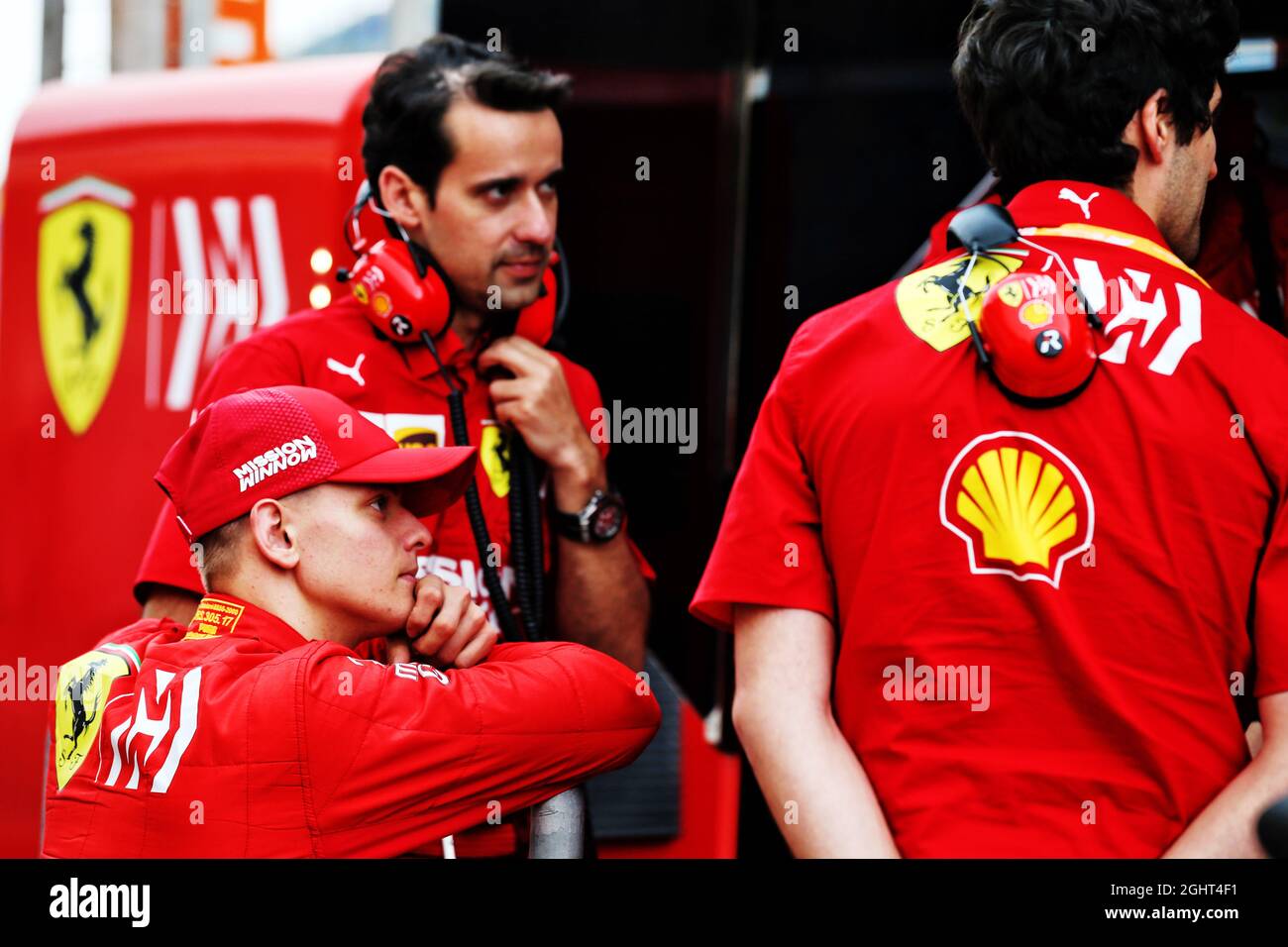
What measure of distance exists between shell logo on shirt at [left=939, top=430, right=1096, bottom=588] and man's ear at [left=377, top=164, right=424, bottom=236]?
54.6 inches

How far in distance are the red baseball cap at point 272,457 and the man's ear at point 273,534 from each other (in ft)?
0.05

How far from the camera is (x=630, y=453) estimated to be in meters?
3.92

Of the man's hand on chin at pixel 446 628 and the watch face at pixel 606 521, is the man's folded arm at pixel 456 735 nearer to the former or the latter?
the man's hand on chin at pixel 446 628

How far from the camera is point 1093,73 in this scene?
185cm

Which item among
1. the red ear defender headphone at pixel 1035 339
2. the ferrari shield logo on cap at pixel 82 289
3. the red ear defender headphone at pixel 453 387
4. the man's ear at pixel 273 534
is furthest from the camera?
the ferrari shield logo on cap at pixel 82 289

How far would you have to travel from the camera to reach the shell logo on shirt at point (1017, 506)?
171cm

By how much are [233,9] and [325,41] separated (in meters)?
0.55

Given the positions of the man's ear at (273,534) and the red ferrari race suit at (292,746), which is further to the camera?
the man's ear at (273,534)

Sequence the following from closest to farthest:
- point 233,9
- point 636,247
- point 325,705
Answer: point 325,705
point 636,247
point 233,9

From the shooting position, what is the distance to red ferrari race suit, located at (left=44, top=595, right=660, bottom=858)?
182 cm

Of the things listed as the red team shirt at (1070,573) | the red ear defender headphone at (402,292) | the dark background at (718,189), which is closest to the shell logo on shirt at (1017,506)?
the red team shirt at (1070,573)

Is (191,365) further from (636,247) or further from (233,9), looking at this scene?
(233,9)

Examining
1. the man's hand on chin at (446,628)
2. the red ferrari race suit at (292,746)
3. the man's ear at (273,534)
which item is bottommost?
the red ferrari race suit at (292,746)

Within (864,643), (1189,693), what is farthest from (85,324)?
(1189,693)
